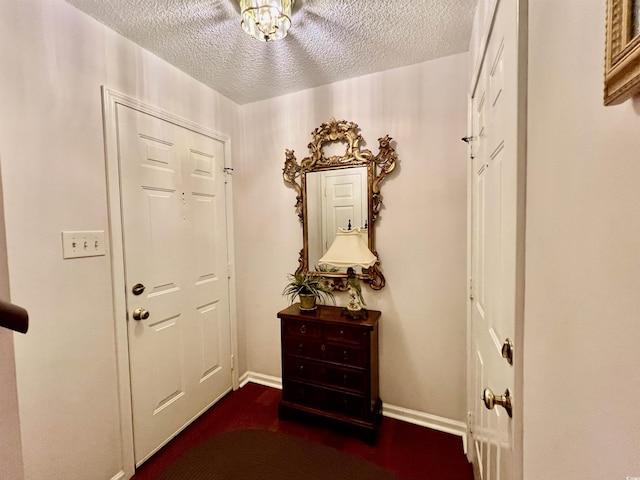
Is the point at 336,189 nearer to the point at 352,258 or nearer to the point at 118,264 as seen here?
the point at 352,258

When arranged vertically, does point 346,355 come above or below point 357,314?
below

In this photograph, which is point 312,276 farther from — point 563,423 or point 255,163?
point 563,423

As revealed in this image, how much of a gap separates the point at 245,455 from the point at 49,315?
108cm

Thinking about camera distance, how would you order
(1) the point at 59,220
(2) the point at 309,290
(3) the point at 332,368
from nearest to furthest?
(1) the point at 59,220 < (3) the point at 332,368 < (2) the point at 309,290

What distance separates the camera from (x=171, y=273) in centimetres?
185

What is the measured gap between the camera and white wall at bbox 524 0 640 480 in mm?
319

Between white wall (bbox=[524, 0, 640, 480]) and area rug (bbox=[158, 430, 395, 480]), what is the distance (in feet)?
2.81

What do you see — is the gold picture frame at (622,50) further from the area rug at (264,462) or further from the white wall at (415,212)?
the white wall at (415,212)

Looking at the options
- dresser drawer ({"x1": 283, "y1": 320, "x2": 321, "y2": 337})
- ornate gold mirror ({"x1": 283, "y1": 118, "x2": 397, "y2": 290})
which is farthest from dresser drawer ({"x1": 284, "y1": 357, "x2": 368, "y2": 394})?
ornate gold mirror ({"x1": 283, "y1": 118, "x2": 397, "y2": 290})

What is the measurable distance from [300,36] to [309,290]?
1.60 metres

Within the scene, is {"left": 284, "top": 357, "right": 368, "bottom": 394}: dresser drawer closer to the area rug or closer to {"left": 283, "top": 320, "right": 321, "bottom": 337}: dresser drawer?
{"left": 283, "top": 320, "right": 321, "bottom": 337}: dresser drawer

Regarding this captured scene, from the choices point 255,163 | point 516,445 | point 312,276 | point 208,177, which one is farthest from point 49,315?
point 516,445

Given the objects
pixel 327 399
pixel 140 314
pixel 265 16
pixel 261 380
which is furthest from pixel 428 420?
pixel 265 16

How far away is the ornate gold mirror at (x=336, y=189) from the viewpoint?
1974 mm
